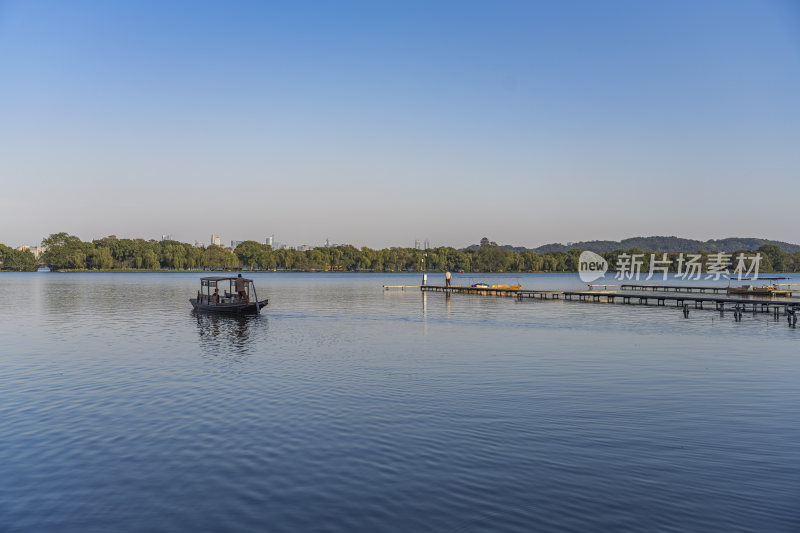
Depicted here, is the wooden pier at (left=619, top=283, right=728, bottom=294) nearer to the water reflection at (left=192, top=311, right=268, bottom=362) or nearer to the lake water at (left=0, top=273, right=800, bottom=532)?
the lake water at (left=0, top=273, right=800, bottom=532)

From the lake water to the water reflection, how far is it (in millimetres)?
588

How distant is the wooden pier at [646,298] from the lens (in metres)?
57.5

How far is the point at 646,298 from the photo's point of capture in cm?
6975

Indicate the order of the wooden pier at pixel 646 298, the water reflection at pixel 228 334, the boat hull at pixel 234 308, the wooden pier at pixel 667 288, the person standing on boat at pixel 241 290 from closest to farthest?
the water reflection at pixel 228 334 < the boat hull at pixel 234 308 < the person standing on boat at pixel 241 290 < the wooden pier at pixel 646 298 < the wooden pier at pixel 667 288

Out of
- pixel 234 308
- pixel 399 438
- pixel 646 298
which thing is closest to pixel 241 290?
pixel 234 308

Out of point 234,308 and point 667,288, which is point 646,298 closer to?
point 667,288

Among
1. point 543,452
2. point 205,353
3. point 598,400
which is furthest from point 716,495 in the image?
point 205,353

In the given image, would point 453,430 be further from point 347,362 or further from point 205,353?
point 205,353

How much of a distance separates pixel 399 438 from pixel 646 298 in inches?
2492

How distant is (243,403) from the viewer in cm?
1820

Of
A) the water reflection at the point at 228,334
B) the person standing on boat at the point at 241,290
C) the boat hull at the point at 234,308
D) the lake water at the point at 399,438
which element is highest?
the person standing on boat at the point at 241,290

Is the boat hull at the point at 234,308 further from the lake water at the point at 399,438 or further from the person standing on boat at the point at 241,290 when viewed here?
the lake water at the point at 399,438

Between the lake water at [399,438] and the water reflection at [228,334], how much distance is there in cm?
59

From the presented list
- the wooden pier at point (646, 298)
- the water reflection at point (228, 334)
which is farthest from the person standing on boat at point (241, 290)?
the wooden pier at point (646, 298)
